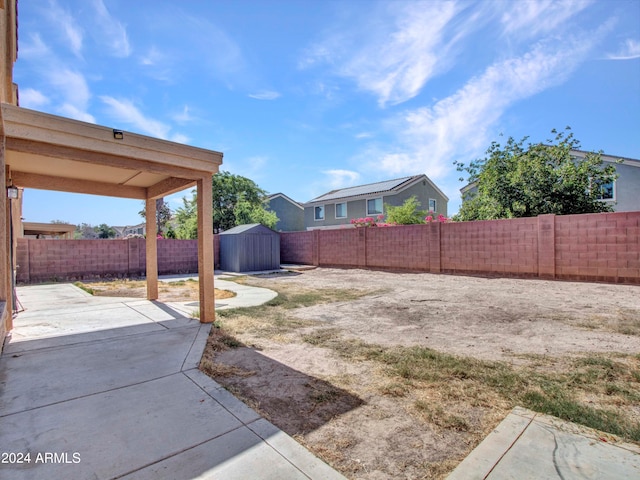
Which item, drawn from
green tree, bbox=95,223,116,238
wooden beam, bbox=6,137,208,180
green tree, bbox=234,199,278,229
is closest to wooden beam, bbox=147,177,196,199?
wooden beam, bbox=6,137,208,180

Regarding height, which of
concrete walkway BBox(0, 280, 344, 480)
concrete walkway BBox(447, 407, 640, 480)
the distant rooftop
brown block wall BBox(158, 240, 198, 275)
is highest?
the distant rooftop

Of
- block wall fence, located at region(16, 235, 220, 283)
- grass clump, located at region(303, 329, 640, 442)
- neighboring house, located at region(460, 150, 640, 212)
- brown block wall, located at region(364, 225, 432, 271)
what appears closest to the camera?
grass clump, located at region(303, 329, 640, 442)

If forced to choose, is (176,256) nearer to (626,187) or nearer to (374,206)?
(374,206)

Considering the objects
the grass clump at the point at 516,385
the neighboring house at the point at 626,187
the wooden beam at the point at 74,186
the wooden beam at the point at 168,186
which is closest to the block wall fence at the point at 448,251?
the neighboring house at the point at 626,187

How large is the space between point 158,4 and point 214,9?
1193 millimetres

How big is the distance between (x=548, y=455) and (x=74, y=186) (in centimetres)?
788

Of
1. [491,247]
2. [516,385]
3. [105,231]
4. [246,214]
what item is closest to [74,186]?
[516,385]

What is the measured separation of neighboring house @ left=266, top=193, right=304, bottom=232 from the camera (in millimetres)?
29922

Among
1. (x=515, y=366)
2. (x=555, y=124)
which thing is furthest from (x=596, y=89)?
(x=515, y=366)

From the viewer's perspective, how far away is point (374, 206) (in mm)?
22500

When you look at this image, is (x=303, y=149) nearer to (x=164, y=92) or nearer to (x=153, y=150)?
(x=164, y=92)

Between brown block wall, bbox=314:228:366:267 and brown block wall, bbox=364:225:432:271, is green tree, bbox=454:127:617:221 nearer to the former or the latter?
brown block wall, bbox=364:225:432:271

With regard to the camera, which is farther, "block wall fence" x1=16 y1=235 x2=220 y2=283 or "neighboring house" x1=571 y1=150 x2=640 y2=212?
"neighboring house" x1=571 y1=150 x2=640 y2=212

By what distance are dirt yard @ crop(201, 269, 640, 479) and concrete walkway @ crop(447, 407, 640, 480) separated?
12 cm
